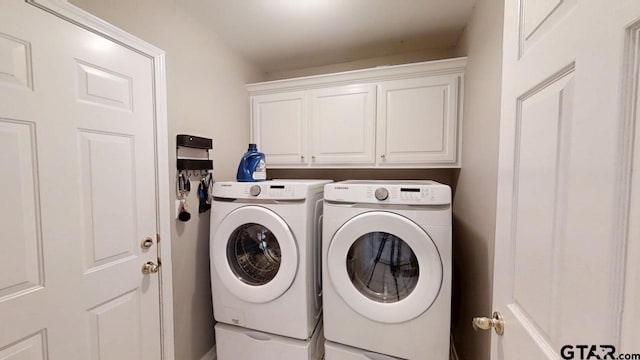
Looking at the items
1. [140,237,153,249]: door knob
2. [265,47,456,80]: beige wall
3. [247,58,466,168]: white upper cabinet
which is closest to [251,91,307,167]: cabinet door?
[247,58,466,168]: white upper cabinet

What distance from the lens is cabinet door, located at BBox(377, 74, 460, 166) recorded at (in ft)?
5.66

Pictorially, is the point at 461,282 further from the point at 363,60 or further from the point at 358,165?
the point at 363,60

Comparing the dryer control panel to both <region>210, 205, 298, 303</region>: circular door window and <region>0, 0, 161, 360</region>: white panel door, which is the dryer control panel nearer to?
<region>210, 205, 298, 303</region>: circular door window

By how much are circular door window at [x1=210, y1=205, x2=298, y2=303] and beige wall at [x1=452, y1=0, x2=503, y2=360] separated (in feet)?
3.35

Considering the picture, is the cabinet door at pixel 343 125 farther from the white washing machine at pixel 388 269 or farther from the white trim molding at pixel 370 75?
the white washing machine at pixel 388 269

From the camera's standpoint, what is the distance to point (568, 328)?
17.3 inches

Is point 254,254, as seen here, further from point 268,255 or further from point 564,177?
point 564,177

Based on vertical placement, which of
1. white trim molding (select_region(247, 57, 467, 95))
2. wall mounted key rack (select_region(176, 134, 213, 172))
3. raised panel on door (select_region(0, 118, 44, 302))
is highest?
white trim molding (select_region(247, 57, 467, 95))

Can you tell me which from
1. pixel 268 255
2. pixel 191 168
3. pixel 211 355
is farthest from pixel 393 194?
pixel 211 355

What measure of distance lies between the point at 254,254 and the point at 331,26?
64.5 inches

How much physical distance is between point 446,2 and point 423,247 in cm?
142

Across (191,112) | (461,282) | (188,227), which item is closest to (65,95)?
(191,112)

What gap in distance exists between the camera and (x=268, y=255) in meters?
1.64

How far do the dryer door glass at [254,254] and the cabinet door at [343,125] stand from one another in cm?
74
